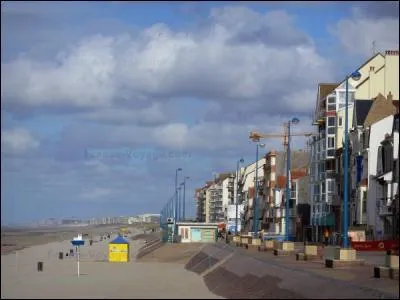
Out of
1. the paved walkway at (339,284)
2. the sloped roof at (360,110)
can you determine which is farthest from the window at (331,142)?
the paved walkway at (339,284)

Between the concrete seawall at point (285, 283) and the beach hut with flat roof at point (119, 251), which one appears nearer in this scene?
the concrete seawall at point (285, 283)

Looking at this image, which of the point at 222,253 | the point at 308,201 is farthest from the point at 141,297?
the point at 308,201

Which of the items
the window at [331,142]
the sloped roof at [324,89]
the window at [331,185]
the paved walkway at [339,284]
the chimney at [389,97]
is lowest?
the paved walkway at [339,284]

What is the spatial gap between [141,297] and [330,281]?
5.86 meters

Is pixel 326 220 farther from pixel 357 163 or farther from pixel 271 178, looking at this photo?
pixel 271 178

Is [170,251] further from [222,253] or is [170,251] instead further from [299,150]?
[299,150]

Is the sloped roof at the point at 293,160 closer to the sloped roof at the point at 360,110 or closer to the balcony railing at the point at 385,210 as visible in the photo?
the sloped roof at the point at 360,110

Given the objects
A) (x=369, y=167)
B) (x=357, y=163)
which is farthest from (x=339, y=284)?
(x=357, y=163)

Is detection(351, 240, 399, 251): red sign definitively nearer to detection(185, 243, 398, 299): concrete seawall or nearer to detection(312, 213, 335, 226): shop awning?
detection(185, 243, 398, 299): concrete seawall

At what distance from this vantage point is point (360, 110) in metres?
76.2

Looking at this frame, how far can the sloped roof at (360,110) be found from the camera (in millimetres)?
75188

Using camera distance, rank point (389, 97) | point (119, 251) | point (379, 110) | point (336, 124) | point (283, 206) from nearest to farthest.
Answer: point (119, 251) → point (379, 110) → point (389, 97) → point (336, 124) → point (283, 206)

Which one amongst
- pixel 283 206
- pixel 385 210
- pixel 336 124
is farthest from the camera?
pixel 283 206

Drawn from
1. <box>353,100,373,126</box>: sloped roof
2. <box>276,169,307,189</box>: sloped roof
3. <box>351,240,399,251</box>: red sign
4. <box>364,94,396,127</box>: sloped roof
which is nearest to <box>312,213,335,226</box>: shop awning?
Result: <box>353,100,373,126</box>: sloped roof
